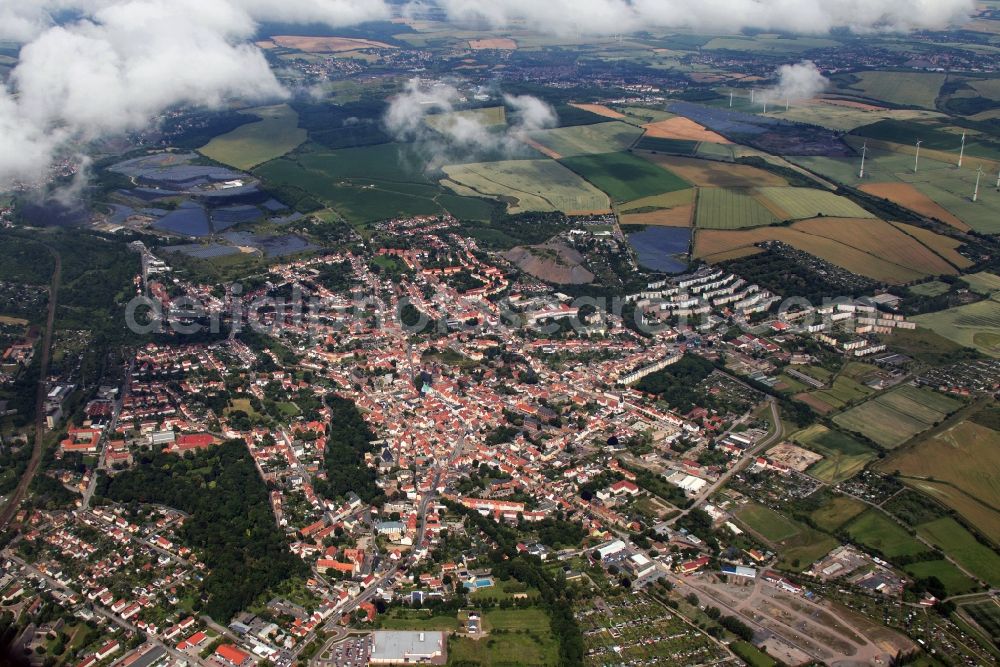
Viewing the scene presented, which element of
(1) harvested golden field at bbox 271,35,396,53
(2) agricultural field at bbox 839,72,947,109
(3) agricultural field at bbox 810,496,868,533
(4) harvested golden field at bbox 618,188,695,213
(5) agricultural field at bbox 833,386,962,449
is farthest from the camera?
(1) harvested golden field at bbox 271,35,396,53

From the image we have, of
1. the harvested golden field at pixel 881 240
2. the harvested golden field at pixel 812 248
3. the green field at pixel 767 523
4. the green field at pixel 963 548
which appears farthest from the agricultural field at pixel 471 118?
the green field at pixel 963 548

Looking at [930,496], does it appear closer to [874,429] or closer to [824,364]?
[874,429]

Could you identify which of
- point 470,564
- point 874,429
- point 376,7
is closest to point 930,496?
point 874,429

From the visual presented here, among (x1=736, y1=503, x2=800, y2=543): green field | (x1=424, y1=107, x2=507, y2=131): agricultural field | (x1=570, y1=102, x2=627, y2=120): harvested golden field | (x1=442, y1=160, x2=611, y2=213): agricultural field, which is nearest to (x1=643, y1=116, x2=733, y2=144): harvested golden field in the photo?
(x1=570, y1=102, x2=627, y2=120): harvested golden field

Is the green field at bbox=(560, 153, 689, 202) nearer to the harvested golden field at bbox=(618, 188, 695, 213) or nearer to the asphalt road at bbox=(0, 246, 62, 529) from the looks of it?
the harvested golden field at bbox=(618, 188, 695, 213)

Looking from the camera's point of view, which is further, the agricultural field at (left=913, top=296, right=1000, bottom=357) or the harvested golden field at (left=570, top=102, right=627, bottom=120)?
the harvested golden field at (left=570, top=102, right=627, bottom=120)

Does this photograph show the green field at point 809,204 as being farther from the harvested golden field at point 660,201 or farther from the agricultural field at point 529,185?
the agricultural field at point 529,185

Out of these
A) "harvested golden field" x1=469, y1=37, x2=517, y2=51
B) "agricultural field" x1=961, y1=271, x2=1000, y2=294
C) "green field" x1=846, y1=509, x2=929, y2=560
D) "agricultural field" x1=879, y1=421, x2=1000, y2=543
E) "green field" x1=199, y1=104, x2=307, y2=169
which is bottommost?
"green field" x1=846, y1=509, x2=929, y2=560
